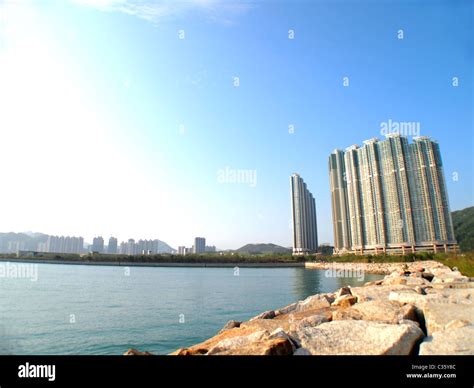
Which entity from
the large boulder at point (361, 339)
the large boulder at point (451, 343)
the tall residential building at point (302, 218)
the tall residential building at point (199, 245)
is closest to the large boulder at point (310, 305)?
the large boulder at point (361, 339)

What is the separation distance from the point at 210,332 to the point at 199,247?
3935 inches

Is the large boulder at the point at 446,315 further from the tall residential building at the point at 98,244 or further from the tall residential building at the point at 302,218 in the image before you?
the tall residential building at the point at 98,244

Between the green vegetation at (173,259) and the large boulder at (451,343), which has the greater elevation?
the large boulder at (451,343)

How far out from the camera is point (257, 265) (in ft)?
269

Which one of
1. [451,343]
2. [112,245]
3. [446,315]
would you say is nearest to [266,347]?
[451,343]

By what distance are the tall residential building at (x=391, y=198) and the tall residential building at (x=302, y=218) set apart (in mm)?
9455

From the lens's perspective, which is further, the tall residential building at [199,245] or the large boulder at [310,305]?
the tall residential building at [199,245]

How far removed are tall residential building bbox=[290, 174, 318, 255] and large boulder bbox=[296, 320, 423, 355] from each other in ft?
227

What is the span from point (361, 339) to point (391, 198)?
4191cm

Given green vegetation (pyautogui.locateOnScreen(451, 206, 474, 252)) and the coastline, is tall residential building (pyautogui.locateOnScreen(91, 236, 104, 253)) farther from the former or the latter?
green vegetation (pyautogui.locateOnScreen(451, 206, 474, 252))

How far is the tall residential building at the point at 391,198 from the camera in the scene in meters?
A: 26.9

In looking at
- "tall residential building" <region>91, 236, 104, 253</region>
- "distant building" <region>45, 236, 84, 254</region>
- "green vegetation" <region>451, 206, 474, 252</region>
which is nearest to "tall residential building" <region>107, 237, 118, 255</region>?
"tall residential building" <region>91, 236, 104, 253</region>
